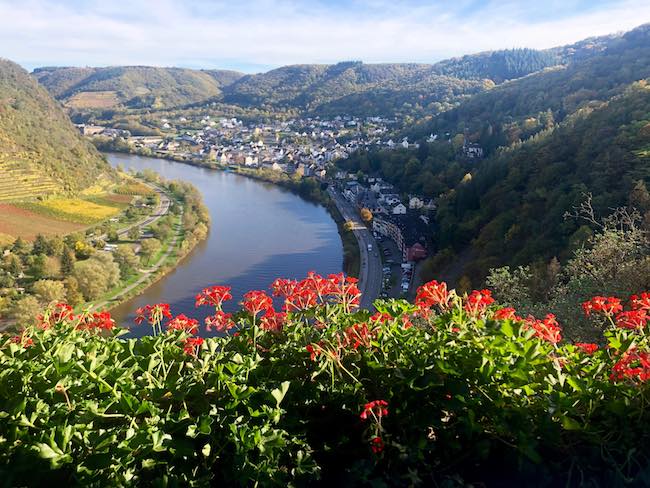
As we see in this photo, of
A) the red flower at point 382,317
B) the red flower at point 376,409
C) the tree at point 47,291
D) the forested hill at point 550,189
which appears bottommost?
the tree at point 47,291

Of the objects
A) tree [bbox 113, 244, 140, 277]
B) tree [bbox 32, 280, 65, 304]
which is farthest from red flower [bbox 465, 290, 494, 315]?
tree [bbox 113, 244, 140, 277]

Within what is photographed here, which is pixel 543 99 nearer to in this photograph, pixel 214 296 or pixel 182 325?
pixel 214 296

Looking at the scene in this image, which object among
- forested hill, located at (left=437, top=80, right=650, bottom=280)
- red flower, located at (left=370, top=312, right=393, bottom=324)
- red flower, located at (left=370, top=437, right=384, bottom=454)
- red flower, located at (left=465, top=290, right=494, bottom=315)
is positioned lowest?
forested hill, located at (left=437, top=80, right=650, bottom=280)

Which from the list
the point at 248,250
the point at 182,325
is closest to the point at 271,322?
the point at 182,325

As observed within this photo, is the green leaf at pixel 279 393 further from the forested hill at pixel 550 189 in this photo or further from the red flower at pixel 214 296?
the forested hill at pixel 550 189

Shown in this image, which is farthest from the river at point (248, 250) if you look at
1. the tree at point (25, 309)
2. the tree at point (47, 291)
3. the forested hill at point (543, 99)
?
the forested hill at point (543, 99)

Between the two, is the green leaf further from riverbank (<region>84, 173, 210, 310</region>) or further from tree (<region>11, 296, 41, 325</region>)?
tree (<region>11, 296, 41, 325</region>)

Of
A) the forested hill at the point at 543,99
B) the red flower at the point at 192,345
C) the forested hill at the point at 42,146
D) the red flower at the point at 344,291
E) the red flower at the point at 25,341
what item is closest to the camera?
the red flower at the point at 192,345
